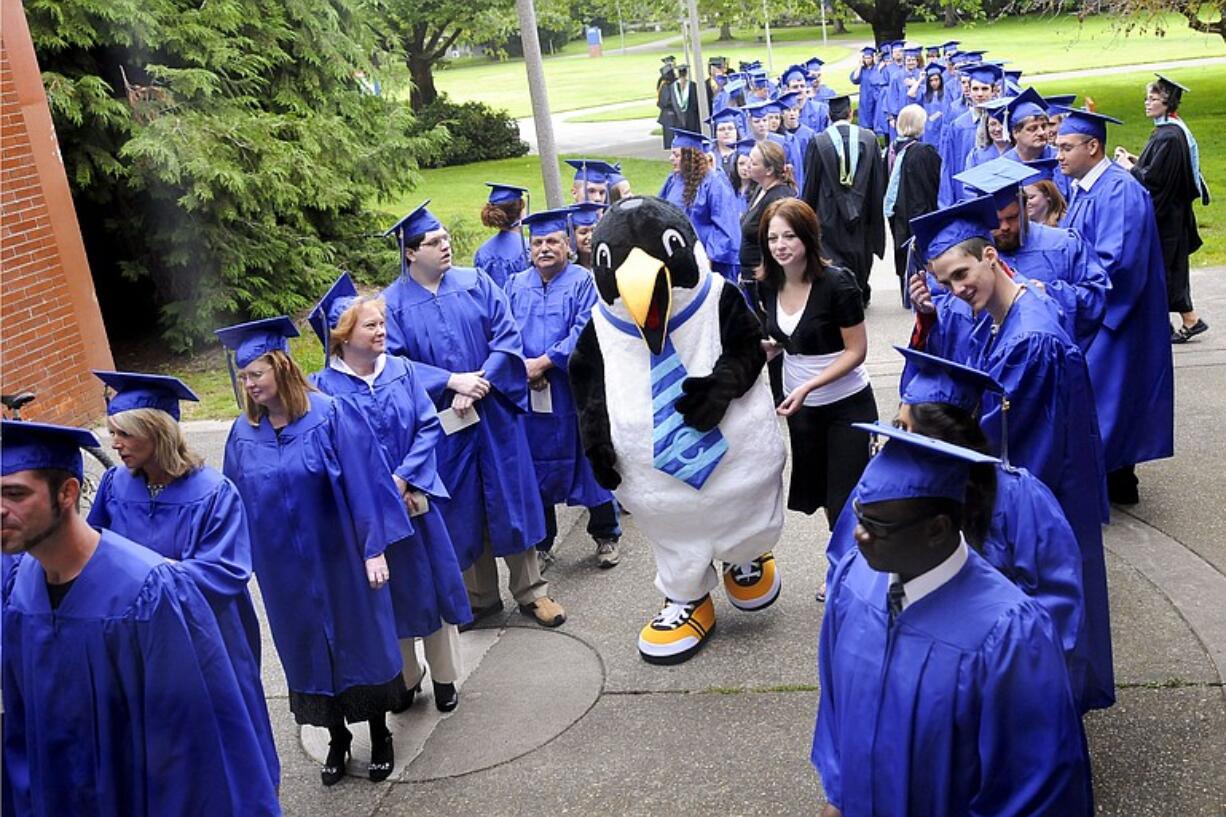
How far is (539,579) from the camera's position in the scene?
650 cm

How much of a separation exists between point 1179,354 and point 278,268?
908 centimetres

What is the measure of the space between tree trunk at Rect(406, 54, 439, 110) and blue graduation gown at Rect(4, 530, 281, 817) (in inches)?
1099

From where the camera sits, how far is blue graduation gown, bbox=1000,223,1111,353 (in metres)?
5.60

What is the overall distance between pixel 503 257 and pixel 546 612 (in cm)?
249

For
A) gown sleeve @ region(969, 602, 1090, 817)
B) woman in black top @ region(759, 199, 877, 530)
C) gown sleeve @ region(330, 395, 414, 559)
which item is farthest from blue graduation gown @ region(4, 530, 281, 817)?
woman in black top @ region(759, 199, 877, 530)

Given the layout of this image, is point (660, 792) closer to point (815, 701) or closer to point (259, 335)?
point (815, 701)

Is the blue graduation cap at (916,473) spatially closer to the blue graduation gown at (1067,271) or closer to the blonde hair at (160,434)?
the blonde hair at (160,434)

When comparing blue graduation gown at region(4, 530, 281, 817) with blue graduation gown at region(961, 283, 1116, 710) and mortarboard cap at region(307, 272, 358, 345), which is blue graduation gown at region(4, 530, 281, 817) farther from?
blue graduation gown at region(961, 283, 1116, 710)

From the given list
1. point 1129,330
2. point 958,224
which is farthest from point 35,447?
point 1129,330

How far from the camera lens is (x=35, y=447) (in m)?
3.30

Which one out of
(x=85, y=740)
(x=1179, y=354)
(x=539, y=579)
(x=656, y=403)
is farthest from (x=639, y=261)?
(x=1179, y=354)

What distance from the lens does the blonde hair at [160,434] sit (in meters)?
3.98

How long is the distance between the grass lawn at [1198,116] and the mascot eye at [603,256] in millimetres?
9184

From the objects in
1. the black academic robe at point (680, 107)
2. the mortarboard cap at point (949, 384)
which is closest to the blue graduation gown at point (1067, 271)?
the mortarboard cap at point (949, 384)
